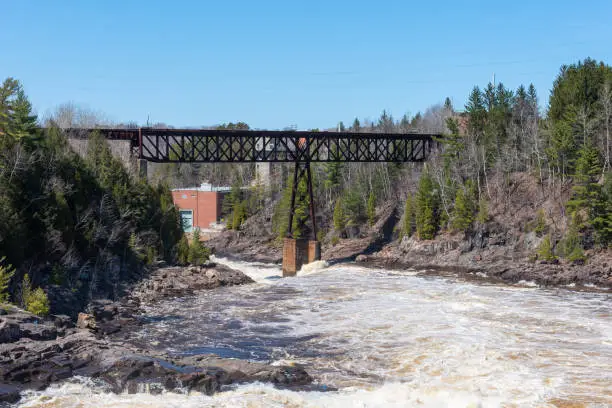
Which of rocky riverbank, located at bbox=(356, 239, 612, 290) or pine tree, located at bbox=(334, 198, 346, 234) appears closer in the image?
rocky riverbank, located at bbox=(356, 239, 612, 290)

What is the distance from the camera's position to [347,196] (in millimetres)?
82938

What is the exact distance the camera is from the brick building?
323 feet

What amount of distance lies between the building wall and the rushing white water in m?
47.4

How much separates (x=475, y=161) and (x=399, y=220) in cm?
1215

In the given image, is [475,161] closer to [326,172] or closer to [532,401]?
[326,172]

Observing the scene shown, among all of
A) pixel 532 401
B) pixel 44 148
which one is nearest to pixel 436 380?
pixel 532 401

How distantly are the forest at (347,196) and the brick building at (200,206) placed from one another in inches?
215

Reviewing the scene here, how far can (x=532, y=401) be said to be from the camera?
78.6 feet

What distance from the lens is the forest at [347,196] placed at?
137 ft

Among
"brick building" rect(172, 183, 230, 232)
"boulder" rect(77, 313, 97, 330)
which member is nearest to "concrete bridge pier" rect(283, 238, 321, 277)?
"boulder" rect(77, 313, 97, 330)

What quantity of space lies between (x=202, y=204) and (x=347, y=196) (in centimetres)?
2654

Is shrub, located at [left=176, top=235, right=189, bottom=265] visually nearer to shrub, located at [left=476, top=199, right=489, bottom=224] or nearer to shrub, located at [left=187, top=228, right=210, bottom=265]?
shrub, located at [left=187, top=228, right=210, bottom=265]

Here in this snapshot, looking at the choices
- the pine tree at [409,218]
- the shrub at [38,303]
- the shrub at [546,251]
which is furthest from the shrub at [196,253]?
the shrub at [546,251]

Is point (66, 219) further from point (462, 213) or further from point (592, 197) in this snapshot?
point (592, 197)
